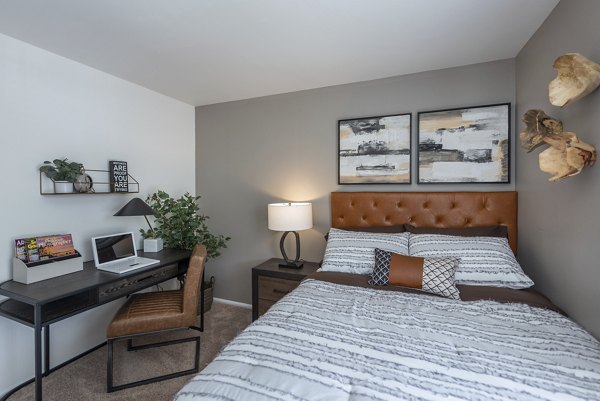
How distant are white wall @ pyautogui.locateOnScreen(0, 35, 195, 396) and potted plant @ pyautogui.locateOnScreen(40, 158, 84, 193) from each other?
72mm

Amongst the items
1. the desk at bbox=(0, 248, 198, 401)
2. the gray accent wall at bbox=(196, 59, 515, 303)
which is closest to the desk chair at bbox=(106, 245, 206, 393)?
the desk at bbox=(0, 248, 198, 401)

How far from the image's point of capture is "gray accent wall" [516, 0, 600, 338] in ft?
4.45

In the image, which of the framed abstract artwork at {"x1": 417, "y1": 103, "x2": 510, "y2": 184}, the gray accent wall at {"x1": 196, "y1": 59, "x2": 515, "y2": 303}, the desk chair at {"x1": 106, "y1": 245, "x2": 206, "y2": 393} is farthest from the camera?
the gray accent wall at {"x1": 196, "y1": 59, "x2": 515, "y2": 303}

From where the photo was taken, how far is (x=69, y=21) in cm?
173

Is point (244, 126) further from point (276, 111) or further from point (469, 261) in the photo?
point (469, 261)

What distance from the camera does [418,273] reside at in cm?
184

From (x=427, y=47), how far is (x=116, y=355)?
134 inches

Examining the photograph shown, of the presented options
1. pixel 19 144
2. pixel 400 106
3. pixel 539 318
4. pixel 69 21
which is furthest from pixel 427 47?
pixel 19 144

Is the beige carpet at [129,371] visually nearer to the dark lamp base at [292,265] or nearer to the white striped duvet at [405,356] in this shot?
the dark lamp base at [292,265]

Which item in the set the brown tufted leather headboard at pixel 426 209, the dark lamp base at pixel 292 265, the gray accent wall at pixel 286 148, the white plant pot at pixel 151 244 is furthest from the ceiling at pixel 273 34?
the dark lamp base at pixel 292 265

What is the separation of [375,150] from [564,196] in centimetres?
139

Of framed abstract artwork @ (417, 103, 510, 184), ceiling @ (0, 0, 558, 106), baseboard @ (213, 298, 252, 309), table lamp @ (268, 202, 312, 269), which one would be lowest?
baseboard @ (213, 298, 252, 309)

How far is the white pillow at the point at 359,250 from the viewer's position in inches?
84.6

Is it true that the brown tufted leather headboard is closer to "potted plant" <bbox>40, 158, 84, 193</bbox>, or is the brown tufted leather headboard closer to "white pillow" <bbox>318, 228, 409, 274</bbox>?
"white pillow" <bbox>318, 228, 409, 274</bbox>
